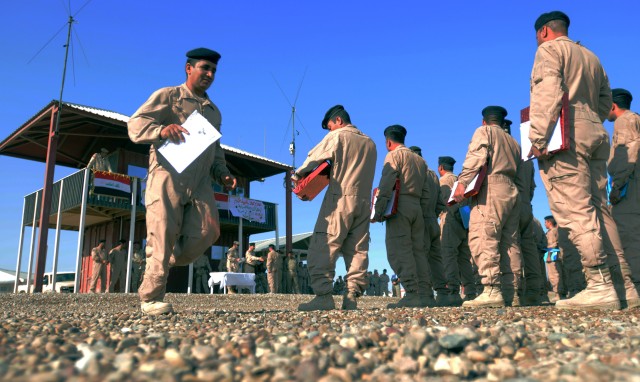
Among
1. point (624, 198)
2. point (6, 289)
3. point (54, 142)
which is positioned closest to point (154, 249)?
point (624, 198)

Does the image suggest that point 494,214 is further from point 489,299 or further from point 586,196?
point 586,196

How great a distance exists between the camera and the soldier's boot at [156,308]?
3740 millimetres

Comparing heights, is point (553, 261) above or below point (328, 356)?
above

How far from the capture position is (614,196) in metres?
5.32

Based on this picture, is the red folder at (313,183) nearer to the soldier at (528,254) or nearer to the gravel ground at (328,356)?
the gravel ground at (328,356)

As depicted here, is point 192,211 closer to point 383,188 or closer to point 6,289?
point 383,188

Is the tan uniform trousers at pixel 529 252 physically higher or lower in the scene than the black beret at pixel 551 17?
lower

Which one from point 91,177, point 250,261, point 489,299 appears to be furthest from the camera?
point 250,261

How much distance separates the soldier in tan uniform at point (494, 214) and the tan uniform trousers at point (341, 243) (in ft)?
3.98

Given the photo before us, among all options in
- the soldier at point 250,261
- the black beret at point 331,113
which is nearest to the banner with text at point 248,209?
the soldier at point 250,261

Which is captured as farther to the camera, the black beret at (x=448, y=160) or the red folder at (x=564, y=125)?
the black beret at (x=448, y=160)

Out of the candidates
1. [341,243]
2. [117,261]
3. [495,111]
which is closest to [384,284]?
[117,261]

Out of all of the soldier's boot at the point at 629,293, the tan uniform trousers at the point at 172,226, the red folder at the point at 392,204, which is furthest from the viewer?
the red folder at the point at 392,204

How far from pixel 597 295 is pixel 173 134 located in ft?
11.5
